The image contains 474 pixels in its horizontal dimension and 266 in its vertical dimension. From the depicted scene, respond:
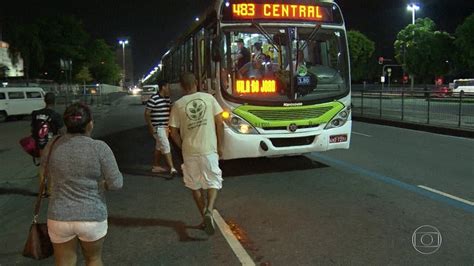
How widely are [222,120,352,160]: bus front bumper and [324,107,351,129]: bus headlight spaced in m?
0.06

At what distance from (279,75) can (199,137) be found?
3477 millimetres

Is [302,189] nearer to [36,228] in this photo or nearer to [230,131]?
[230,131]

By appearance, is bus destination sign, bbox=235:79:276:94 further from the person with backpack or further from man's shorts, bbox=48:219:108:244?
man's shorts, bbox=48:219:108:244

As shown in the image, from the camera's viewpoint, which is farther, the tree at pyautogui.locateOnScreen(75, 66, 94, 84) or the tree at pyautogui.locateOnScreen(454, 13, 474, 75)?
the tree at pyautogui.locateOnScreen(75, 66, 94, 84)

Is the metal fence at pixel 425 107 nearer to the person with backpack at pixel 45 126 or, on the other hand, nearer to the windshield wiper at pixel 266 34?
the windshield wiper at pixel 266 34

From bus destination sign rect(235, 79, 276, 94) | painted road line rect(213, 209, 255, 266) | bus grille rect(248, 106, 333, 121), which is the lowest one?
painted road line rect(213, 209, 255, 266)

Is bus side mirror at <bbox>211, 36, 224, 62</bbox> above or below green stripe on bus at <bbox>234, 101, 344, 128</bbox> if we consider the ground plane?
above

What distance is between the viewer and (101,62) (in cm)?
9294

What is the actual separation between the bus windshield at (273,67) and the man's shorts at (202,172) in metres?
2.98

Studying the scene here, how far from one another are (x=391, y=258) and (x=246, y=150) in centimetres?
412

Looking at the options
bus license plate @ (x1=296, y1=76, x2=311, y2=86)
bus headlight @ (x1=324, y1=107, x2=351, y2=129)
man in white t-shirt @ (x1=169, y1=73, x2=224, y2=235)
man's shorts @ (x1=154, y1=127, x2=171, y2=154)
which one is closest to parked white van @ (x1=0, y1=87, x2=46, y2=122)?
man's shorts @ (x1=154, y1=127, x2=171, y2=154)

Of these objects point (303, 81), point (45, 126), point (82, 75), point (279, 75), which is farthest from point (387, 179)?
point (82, 75)

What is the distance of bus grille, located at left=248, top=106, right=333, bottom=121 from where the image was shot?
27.9 ft

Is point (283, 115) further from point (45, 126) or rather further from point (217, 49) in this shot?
point (45, 126)
